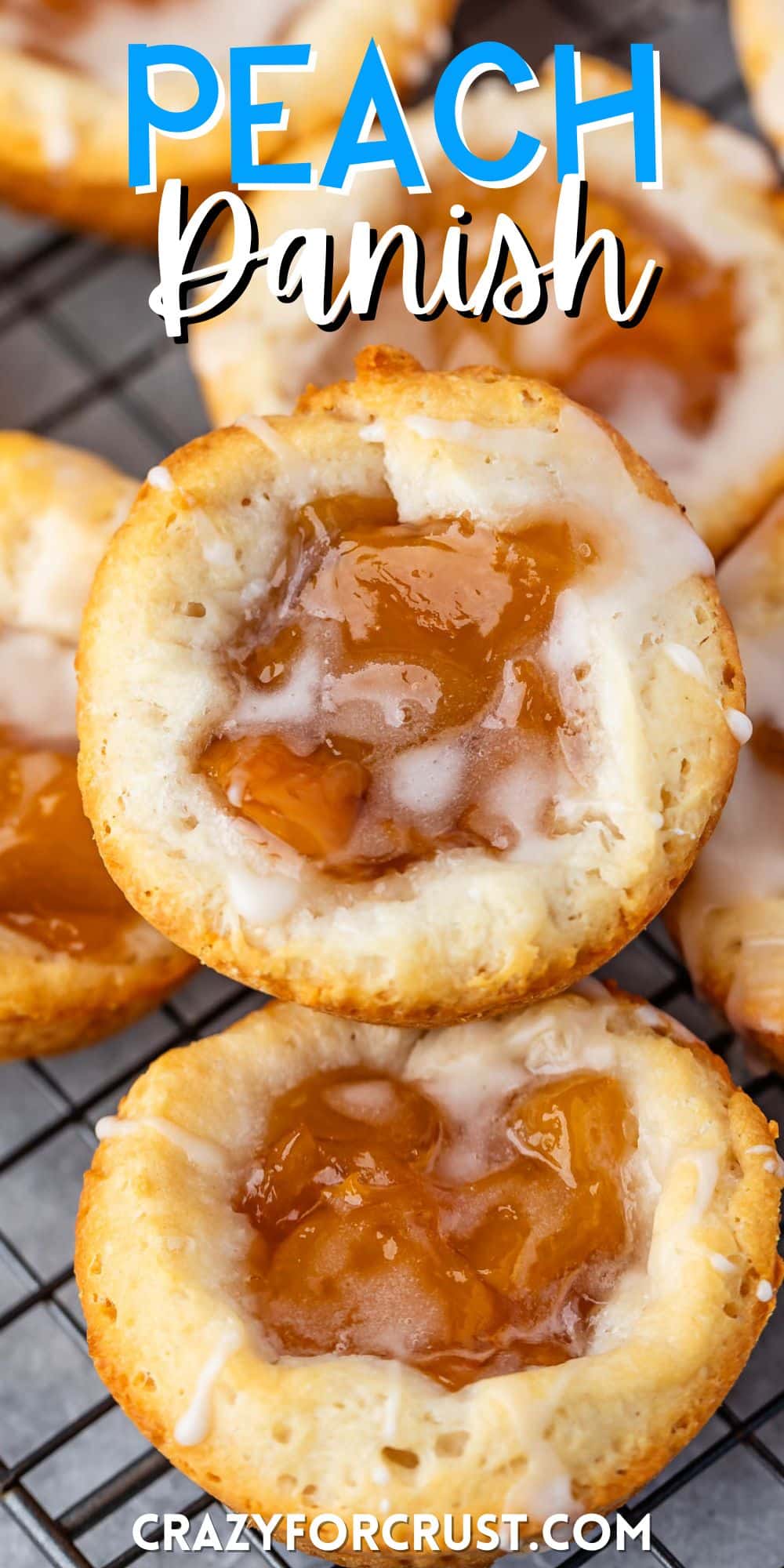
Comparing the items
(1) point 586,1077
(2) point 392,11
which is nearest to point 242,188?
(2) point 392,11

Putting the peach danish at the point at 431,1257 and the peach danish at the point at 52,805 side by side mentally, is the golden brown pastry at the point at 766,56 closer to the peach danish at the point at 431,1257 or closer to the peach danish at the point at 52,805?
the peach danish at the point at 52,805

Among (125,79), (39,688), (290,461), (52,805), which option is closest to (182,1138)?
(52,805)

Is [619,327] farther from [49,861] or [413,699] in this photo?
[49,861]

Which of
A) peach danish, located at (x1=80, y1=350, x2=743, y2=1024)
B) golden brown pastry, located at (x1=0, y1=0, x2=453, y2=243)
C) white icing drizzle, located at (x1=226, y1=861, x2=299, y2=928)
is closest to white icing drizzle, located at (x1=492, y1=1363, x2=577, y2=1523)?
peach danish, located at (x1=80, y1=350, x2=743, y2=1024)

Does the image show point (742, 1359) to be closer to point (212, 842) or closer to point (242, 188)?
point (212, 842)

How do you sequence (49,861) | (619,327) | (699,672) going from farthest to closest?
(619,327)
(49,861)
(699,672)

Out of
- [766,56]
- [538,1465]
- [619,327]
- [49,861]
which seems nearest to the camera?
[538,1465]

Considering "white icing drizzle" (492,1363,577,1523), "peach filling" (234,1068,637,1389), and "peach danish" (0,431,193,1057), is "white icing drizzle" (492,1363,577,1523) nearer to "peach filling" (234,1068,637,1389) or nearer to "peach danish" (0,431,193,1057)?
"peach filling" (234,1068,637,1389)
